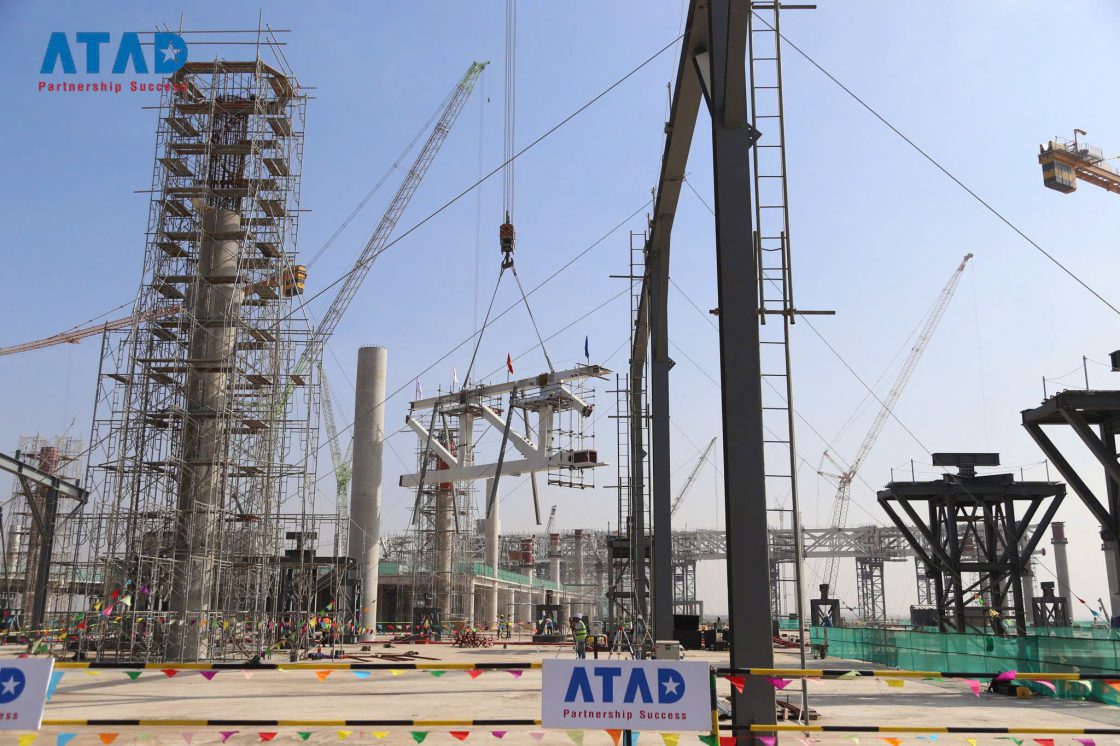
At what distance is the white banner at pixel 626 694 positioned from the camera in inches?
334

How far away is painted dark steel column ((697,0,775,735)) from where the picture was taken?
12289 millimetres

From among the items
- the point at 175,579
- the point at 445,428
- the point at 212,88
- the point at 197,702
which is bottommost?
the point at 197,702

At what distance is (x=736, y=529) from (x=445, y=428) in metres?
49.2

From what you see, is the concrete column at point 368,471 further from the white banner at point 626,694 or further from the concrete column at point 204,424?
the white banner at point 626,694

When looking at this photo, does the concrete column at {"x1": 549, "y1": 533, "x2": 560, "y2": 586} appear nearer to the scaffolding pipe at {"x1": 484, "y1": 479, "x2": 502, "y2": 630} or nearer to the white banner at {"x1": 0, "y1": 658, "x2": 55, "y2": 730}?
the scaffolding pipe at {"x1": 484, "y1": 479, "x2": 502, "y2": 630}

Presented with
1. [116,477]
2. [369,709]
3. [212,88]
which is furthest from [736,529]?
[212,88]

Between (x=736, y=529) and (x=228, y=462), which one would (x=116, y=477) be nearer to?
(x=228, y=462)

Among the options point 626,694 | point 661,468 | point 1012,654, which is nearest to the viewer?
point 626,694

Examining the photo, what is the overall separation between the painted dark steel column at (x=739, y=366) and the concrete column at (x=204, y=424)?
26.6m

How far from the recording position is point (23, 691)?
8.64 metres

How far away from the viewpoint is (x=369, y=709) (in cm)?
1817

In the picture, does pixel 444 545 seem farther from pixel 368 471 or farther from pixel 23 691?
pixel 23 691

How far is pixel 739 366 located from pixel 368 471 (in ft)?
160

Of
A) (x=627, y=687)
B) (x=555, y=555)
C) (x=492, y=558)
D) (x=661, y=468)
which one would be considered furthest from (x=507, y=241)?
(x=555, y=555)
